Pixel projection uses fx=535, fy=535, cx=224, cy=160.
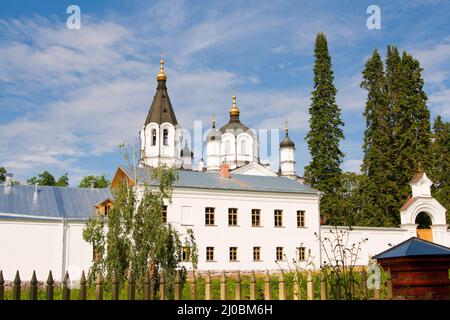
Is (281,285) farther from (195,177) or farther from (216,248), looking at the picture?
(195,177)

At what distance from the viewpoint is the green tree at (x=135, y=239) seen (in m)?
13.0

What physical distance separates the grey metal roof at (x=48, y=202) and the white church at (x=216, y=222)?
44mm

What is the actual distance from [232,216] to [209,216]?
1339 millimetres

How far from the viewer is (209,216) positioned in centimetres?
2805

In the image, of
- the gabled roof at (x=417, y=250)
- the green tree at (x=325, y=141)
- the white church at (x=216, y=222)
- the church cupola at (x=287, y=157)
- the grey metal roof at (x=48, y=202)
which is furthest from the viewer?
the church cupola at (x=287, y=157)

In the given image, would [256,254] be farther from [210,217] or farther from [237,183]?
[237,183]

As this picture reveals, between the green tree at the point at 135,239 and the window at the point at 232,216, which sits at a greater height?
the window at the point at 232,216

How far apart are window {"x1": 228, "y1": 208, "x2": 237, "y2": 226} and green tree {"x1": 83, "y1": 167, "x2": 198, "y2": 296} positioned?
1444 cm

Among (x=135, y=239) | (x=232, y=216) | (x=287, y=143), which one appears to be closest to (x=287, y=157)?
(x=287, y=143)

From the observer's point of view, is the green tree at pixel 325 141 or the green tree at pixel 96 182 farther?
→ the green tree at pixel 96 182

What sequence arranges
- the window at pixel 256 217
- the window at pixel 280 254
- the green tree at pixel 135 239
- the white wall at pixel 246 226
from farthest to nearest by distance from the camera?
the window at pixel 280 254
the window at pixel 256 217
the white wall at pixel 246 226
the green tree at pixel 135 239

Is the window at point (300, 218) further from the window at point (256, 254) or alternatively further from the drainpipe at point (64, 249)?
the drainpipe at point (64, 249)

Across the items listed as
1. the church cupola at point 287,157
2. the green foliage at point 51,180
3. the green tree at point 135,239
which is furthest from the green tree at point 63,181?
the green tree at point 135,239

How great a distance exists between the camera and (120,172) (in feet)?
100
